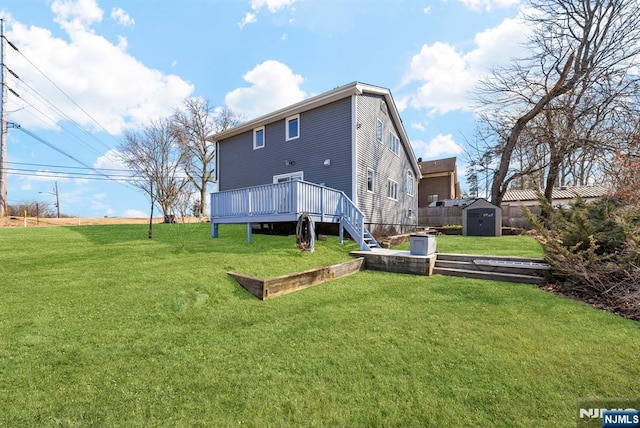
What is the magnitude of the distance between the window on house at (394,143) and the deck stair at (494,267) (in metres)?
8.57

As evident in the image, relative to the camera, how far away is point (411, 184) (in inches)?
738

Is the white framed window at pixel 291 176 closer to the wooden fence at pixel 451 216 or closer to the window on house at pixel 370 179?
the window on house at pixel 370 179

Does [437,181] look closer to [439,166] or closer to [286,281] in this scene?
[439,166]

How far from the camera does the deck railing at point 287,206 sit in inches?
319

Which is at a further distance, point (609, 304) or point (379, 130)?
point (379, 130)

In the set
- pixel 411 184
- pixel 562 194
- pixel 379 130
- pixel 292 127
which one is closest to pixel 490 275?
pixel 379 130

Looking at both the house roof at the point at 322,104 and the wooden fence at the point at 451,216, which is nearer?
the house roof at the point at 322,104

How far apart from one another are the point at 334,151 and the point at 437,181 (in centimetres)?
2265

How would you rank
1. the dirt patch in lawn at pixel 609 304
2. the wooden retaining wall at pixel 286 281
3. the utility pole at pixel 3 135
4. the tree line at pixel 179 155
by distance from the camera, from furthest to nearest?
the tree line at pixel 179 155, the utility pole at pixel 3 135, the wooden retaining wall at pixel 286 281, the dirt patch in lawn at pixel 609 304

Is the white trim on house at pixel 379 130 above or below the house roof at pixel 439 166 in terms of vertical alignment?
below

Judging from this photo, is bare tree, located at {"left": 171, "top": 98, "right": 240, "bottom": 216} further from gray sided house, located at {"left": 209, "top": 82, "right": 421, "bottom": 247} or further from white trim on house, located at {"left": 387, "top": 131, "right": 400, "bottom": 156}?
white trim on house, located at {"left": 387, "top": 131, "right": 400, "bottom": 156}

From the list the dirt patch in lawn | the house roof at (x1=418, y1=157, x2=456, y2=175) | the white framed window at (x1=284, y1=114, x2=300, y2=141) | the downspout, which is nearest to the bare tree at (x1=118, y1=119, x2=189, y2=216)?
the white framed window at (x1=284, y1=114, x2=300, y2=141)

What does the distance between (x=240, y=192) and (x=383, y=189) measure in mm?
6994

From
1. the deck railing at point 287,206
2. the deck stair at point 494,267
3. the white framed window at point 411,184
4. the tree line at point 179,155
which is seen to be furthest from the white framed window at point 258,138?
the deck stair at point 494,267
